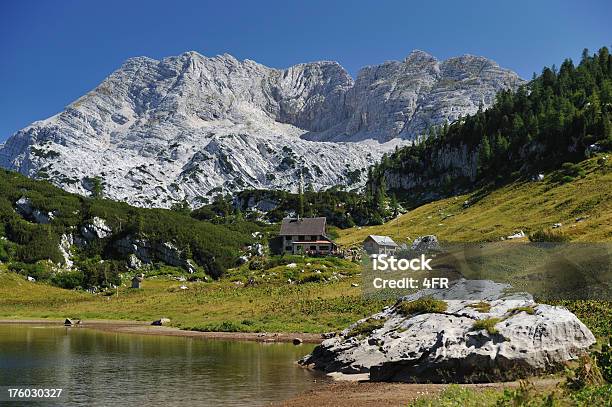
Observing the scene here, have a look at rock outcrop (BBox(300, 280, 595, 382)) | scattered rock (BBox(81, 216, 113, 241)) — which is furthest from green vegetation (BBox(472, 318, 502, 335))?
scattered rock (BBox(81, 216, 113, 241))

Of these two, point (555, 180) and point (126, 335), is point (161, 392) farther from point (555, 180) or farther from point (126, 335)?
point (555, 180)

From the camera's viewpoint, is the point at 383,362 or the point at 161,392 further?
the point at 383,362

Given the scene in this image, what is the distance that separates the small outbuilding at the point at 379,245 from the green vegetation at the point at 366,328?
10368 centimetres

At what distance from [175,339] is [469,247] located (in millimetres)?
29899

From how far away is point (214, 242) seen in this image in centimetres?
17938

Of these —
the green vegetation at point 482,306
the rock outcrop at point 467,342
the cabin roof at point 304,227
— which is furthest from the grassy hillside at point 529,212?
the green vegetation at point 482,306

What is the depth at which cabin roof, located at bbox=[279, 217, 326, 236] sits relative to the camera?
155 metres

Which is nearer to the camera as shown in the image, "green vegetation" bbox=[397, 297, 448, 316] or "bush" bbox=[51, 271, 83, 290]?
"green vegetation" bbox=[397, 297, 448, 316]

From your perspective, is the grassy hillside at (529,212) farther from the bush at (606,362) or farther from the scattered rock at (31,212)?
the scattered rock at (31,212)

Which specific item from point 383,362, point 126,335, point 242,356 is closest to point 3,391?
point 242,356

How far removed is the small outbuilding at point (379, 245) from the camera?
143m

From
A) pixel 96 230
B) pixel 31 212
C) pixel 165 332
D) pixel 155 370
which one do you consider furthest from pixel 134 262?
pixel 155 370

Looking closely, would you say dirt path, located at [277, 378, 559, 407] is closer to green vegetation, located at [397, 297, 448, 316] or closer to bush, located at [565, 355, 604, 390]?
bush, located at [565, 355, 604, 390]

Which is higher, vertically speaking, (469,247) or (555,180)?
(555,180)
